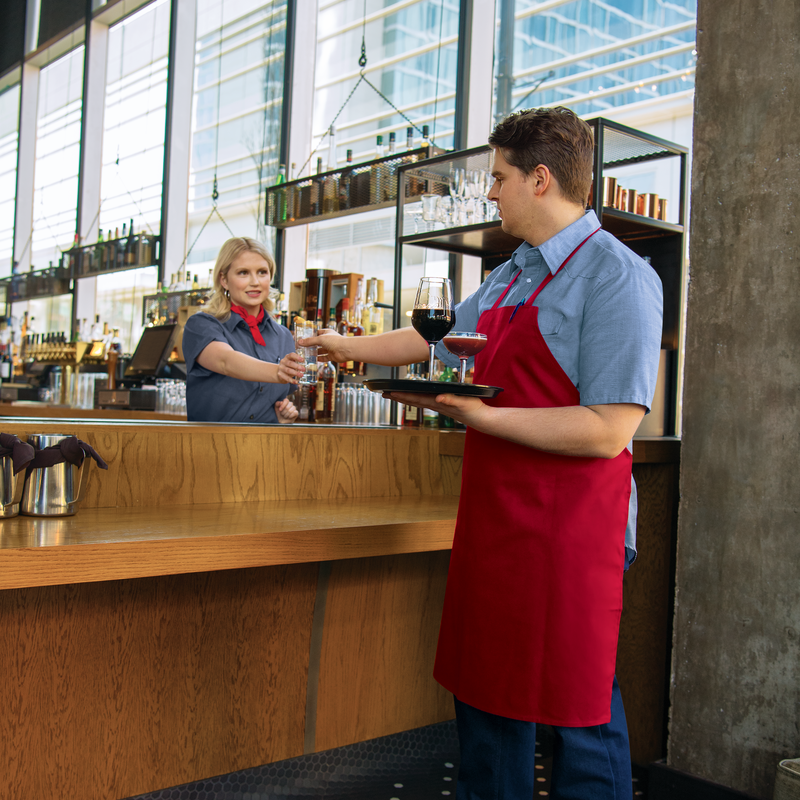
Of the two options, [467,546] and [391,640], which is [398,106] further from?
[467,546]

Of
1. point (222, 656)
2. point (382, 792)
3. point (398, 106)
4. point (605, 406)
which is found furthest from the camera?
point (398, 106)

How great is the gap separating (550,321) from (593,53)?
11.4ft

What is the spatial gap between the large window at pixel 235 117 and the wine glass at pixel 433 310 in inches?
213

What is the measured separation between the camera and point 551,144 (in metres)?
1.51

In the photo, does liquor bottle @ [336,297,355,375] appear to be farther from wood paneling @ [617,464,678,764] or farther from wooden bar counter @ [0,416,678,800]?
wood paneling @ [617,464,678,764]

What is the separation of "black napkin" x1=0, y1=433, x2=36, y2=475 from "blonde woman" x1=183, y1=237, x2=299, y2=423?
1.20 m

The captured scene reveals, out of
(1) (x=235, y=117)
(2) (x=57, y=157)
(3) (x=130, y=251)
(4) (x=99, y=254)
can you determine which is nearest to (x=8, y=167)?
(2) (x=57, y=157)

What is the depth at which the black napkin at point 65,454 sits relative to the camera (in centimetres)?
182

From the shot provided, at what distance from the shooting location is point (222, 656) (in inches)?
92.4

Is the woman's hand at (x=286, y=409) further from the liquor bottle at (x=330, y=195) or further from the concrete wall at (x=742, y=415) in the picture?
the liquor bottle at (x=330, y=195)

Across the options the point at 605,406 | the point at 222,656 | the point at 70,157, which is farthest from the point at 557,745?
the point at 70,157

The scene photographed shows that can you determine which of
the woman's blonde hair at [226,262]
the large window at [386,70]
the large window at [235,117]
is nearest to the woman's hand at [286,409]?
the woman's blonde hair at [226,262]

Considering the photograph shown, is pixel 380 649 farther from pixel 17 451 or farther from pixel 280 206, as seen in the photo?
pixel 280 206

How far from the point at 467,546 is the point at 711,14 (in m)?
1.74
